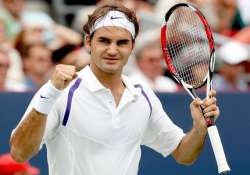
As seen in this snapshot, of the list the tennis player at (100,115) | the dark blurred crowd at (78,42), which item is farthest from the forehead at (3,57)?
the tennis player at (100,115)

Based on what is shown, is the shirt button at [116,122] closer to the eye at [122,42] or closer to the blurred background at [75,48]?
the eye at [122,42]

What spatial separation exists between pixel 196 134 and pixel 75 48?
372cm

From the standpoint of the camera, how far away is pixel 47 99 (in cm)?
516

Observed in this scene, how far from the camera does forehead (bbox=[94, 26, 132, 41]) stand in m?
5.45

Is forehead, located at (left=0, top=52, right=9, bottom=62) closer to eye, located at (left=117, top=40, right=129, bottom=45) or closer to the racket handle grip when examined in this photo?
eye, located at (left=117, top=40, right=129, bottom=45)

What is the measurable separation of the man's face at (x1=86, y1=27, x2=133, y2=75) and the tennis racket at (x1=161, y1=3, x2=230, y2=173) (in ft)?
1.22

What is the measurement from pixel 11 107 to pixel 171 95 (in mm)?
1322

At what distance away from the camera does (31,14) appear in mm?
9938

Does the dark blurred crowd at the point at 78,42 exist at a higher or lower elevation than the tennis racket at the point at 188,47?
lower

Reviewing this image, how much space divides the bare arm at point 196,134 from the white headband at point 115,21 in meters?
0.56

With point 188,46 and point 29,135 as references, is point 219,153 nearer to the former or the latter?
point 29,135

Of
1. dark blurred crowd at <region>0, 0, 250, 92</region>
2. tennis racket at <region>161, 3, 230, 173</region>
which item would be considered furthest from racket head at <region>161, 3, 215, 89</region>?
dark blurred crowd at <region>0, 0, 250, 92</region>

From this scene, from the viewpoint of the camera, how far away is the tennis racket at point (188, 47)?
5703 mm

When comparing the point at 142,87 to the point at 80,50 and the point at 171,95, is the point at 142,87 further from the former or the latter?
the point at 80,50
